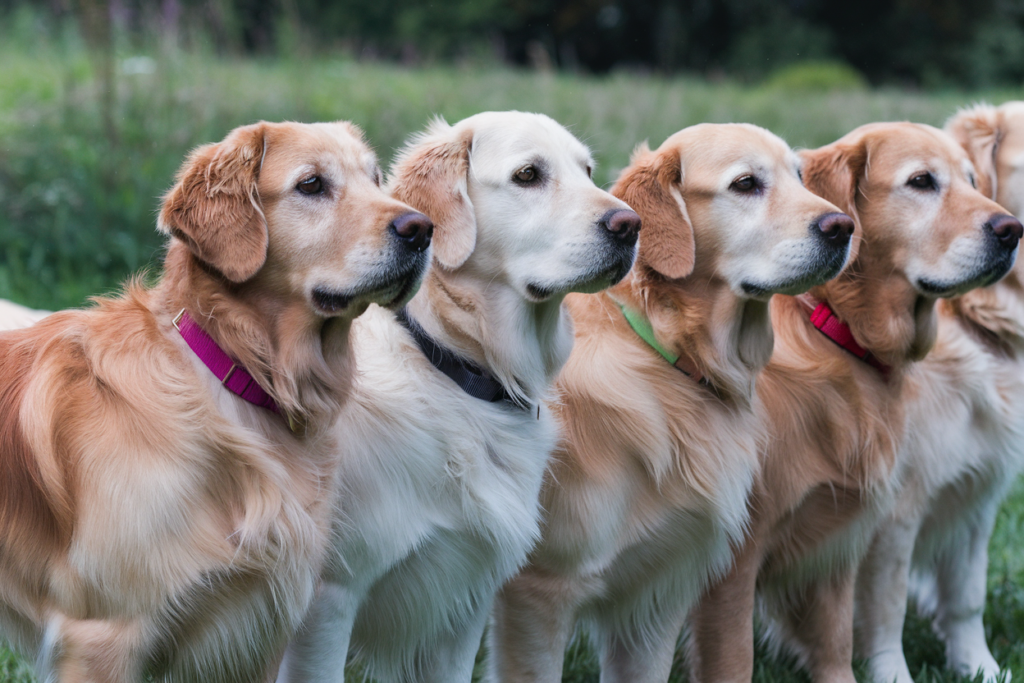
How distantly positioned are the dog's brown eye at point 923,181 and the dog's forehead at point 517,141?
140cm

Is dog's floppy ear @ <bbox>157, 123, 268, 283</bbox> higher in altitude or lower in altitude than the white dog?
higher

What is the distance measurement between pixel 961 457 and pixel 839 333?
2.58 feet

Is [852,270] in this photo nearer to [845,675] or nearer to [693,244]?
[693,244]

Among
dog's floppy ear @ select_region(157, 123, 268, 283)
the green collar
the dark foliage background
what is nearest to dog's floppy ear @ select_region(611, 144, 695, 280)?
the green collar

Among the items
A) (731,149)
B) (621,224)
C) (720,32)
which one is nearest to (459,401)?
(621,224)

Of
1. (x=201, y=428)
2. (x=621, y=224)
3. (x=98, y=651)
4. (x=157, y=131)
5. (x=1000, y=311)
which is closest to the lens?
(x=98, y=651)

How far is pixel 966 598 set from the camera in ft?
14.3

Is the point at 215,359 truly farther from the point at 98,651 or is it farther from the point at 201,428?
the point at 98,651

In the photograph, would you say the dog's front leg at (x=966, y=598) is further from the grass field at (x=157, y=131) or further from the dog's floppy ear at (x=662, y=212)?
the dog's floppy ear at (x=662, y=212)

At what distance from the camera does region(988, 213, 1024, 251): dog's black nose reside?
3.72 meters

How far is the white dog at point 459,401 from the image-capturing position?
9.52 feet

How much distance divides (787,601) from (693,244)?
156cm

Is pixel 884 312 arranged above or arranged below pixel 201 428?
below

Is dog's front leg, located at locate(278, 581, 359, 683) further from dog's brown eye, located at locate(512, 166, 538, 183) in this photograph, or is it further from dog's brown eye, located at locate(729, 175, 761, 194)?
dog's brown eye, located at locate(729, 175, 761, 194)
